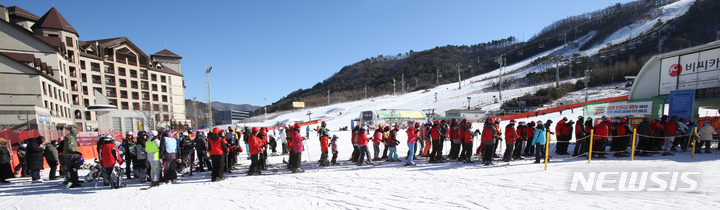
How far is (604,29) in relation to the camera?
334 feet

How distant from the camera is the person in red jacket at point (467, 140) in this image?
963 cm

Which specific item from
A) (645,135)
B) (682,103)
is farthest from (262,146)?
(682,103)

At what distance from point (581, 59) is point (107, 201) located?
96.1 m

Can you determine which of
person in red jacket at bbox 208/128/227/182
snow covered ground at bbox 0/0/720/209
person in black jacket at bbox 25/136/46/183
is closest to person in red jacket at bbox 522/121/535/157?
snow covered ground at bbox 0/0/720/209

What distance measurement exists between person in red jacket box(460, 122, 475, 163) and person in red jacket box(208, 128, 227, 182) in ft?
23.2

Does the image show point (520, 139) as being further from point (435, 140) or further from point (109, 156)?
point (109, 156)

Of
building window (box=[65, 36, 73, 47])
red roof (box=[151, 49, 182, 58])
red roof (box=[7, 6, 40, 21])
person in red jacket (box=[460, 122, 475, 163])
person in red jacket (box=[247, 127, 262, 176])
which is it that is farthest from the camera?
red roof (box=[151, 49, 182, 58])

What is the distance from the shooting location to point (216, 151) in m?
7.83

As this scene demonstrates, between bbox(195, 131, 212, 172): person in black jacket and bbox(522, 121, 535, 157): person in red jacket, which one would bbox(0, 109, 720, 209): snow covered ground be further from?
bbox(522, 121, 535, 157): person in red jacket

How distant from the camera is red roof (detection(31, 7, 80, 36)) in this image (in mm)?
32969


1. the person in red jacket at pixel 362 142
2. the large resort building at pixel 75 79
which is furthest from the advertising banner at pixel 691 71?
the large resort building at pixel 75 79

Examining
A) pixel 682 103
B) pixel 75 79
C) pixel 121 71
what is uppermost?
pixel 121 71

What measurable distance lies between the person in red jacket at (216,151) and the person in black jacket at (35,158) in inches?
201

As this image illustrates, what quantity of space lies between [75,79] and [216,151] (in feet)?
133
